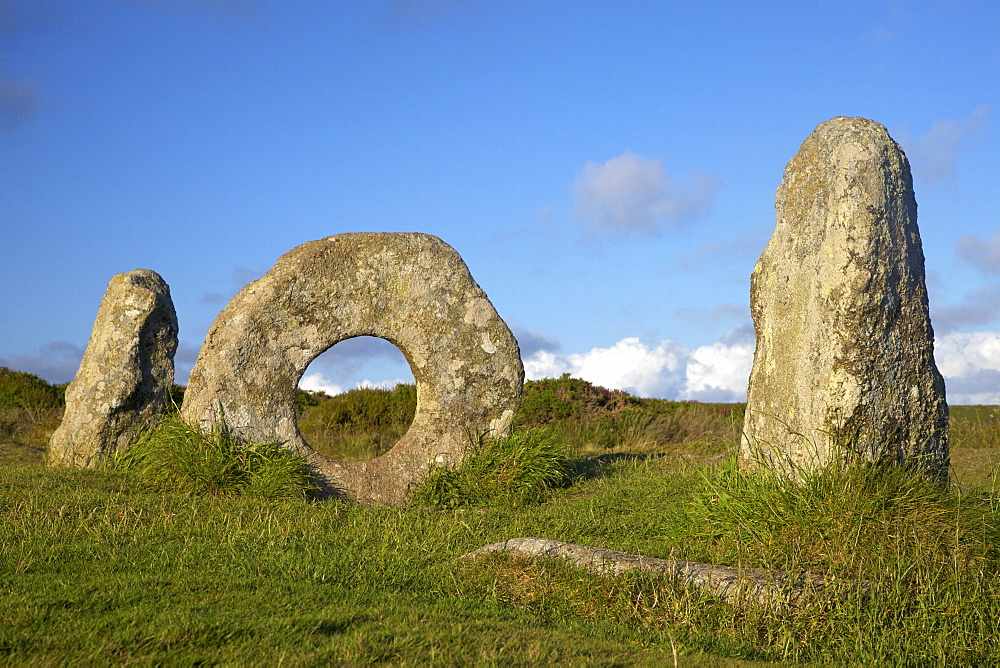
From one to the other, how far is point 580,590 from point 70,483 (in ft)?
19.9

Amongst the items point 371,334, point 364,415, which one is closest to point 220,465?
point 371,334

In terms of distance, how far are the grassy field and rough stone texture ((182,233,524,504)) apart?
965 mm

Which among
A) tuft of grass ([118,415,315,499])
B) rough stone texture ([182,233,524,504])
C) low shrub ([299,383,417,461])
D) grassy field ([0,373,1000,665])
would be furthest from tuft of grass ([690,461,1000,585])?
low shrub ([299,383,417,461])

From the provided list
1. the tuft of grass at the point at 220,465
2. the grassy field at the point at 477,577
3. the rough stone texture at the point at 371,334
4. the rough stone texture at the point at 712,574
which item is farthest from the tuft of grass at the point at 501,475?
the rough stone texture at the point at 712,574

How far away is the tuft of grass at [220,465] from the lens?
8938 millimetres

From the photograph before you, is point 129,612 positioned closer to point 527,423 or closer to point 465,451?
point 465,451

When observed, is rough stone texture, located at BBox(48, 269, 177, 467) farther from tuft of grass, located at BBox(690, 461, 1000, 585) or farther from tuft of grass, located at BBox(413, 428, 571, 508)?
tuft of grass, located at BBox(690, 461, 1000, 585)

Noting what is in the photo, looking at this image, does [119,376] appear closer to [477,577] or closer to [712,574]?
[477,577]

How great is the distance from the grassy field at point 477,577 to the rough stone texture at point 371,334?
96 centimetres

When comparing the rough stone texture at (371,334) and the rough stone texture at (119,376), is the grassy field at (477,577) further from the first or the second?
the rough stone texture at (119,376)

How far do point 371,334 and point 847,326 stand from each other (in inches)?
210

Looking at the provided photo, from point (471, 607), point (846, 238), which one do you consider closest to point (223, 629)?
point (471, 607)

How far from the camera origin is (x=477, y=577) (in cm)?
605

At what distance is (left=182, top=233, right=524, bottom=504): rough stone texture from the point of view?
9.59 meters
